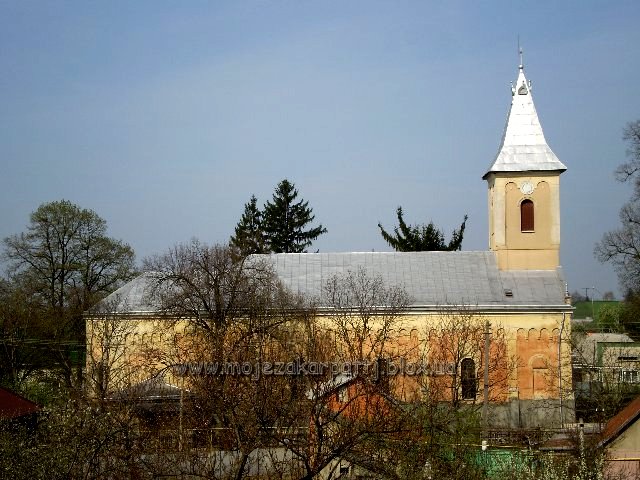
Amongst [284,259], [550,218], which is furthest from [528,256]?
[284,259]

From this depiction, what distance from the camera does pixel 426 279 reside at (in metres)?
39.5

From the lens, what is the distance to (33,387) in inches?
1375

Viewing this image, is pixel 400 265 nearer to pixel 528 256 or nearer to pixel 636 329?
pixel 528 256

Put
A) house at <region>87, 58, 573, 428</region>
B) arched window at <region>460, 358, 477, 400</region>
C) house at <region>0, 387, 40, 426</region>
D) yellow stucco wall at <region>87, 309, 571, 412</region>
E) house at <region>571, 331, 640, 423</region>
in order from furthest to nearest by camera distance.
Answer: yellow stucco wall at <region>87, 309, 571, 412</region>
house at <region>87, 58, 573, 428</region>
arched window at <region>460, 358, 477, 400</region>
house at <region>571, 331, 640, 423</region>
house at <region>0, 387, 40, 426</region>

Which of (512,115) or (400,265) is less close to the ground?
(512,115)

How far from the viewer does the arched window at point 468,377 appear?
118 feet

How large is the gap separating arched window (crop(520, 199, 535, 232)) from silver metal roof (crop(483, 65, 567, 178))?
60.5 inches

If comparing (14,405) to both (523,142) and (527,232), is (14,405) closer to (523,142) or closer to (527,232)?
(527,232)

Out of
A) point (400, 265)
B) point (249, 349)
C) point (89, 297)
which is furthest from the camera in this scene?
point (89, 297)

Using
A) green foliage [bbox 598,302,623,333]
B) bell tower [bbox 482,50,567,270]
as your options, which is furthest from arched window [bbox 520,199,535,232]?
green foliage [bbox 598,302,623,333]

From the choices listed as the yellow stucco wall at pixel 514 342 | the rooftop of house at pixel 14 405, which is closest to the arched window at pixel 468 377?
the yellow stucco wall at pixel 514 342

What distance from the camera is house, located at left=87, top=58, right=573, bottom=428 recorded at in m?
36.4

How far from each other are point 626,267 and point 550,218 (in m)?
5.37

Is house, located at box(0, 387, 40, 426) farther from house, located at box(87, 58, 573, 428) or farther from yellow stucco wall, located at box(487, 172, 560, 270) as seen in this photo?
yellow stucco wall, located at box(487, 172, 560, 270)
